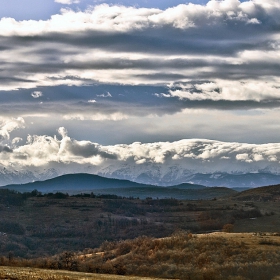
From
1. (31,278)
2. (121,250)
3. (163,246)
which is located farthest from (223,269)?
(31,278)

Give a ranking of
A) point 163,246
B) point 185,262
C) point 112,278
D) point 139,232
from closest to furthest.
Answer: point 112,278, point 185,262, point 163,246, point 139,232

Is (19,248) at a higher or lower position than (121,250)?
lower

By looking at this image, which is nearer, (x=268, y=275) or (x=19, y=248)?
(x=268, y=275)

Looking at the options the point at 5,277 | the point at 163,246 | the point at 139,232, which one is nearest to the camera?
the point at 5,277

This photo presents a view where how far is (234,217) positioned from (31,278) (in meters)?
142

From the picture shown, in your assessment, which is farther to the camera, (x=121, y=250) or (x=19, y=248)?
(x=19, y=248)

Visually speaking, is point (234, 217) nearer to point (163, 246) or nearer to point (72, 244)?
point (72, 244)

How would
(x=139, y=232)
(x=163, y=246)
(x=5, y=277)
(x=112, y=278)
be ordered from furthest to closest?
(x=139, y=232)
(x=163, y=246)
(x=112, y=278)
(x=5, y=277)

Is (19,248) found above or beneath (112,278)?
beneath

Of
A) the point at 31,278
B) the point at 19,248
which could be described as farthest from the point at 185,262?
the point at 19,248

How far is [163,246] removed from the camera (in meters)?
82.8

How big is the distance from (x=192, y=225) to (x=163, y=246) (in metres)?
101

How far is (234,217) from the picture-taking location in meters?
191

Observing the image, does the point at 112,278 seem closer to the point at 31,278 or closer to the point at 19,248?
the point at 31,278
